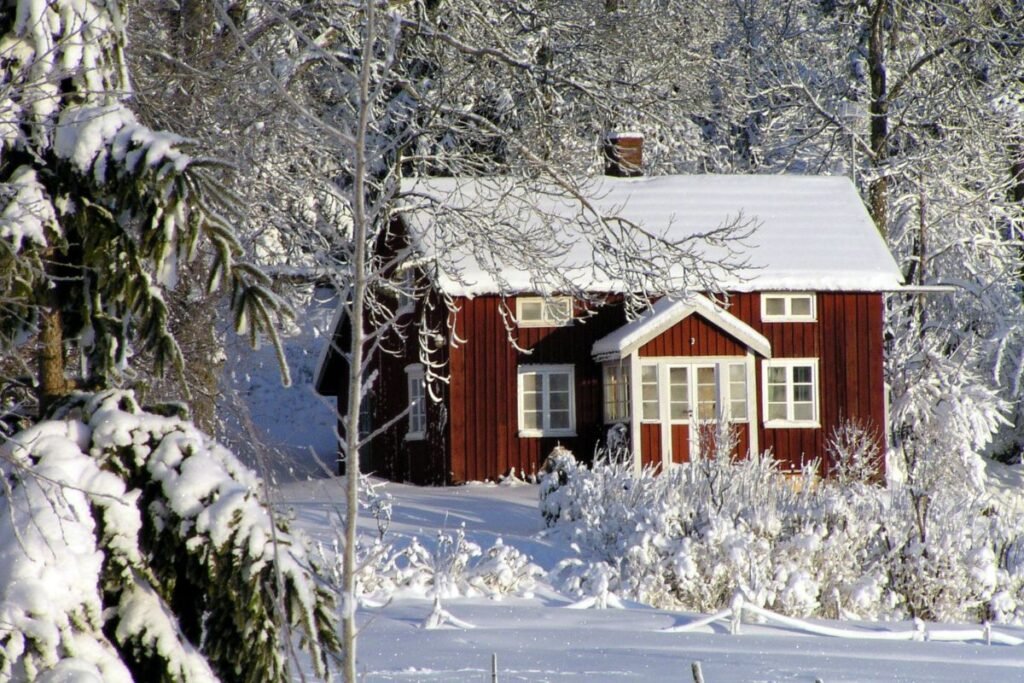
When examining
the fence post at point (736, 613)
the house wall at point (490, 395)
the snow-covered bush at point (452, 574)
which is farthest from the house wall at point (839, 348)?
the fence post at point (736, 613)

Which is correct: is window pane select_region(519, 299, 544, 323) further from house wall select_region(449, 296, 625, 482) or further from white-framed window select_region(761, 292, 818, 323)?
white-framed window select_region(761, 292, 818, 323)

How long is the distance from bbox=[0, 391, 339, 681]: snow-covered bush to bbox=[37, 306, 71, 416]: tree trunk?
31 centimetres

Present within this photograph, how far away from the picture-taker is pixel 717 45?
33.3 metres

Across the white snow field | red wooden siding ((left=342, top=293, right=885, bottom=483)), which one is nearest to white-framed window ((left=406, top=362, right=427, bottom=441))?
red wooden siding ((left=342, top=293, right=885, bottom=483))

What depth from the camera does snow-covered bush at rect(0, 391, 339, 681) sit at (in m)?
3.49

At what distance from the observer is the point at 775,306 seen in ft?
77.9

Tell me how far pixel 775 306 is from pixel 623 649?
49.7 feet

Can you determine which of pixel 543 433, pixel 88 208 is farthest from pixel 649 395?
pixel 88 208

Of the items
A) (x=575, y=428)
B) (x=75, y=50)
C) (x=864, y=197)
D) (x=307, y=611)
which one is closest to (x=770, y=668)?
(x=307, y=611)

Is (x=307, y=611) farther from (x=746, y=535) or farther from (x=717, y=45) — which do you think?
(x=717, y=45)

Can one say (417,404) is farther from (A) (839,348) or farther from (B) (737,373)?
(A) (839,348)

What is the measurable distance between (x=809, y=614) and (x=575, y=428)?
11.5 m

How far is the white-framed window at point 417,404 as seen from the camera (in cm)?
2395

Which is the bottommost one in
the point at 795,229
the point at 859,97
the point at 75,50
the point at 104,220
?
the point at 104,220
